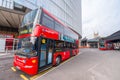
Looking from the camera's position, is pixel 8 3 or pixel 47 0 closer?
pixel 8 3

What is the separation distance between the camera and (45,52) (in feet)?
15.1

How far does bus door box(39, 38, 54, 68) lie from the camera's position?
14.1ft

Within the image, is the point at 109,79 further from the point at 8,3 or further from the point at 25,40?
the point at 8,3

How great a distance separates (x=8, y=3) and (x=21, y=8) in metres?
2.48

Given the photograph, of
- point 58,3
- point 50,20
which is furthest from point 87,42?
point 50,20

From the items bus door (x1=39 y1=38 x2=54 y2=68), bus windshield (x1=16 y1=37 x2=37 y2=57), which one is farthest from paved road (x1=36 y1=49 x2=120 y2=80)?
bus windshield (x1=16 y1=37 x2=37 y2=57)

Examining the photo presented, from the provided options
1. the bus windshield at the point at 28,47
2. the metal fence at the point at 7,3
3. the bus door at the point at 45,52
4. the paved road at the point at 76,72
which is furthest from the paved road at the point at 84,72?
the metal fence at the point at 7,3

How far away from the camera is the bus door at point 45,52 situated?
430cm

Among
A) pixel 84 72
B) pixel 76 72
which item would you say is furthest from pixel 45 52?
pixel 84 72

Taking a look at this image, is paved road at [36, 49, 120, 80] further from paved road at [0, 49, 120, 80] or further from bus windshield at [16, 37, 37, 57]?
bus windshield at [16, 37, 37, 57]

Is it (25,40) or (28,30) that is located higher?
(28,30)

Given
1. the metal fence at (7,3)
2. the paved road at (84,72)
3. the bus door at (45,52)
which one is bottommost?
the paved road at (84,72)

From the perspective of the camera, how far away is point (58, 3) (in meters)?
20.5

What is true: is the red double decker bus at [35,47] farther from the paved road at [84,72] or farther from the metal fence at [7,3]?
the metal fence at [7,3]
